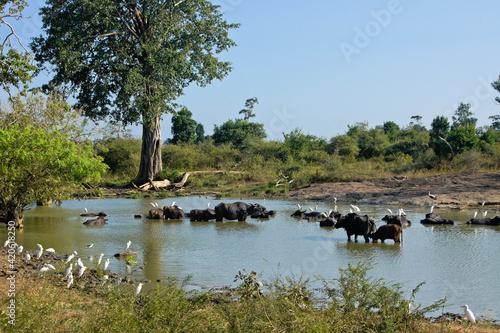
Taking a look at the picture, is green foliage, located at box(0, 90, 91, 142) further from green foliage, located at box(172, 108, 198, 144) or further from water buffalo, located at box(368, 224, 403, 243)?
green foliage, located at box(172, 108, 198, 144)

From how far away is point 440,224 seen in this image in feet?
46.3

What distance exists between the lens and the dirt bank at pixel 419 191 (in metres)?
19.1

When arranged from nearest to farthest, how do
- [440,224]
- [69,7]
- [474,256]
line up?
[474,256] < [440,224] < [69,7]

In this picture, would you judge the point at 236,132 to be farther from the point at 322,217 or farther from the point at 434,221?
the point at 434,221

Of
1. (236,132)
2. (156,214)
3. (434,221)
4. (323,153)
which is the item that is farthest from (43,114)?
(236,132)

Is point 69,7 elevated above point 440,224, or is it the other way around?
point 69,7

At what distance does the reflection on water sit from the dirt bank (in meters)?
3.46

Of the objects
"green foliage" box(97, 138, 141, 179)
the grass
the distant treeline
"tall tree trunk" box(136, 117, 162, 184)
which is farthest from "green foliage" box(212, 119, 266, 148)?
the grass

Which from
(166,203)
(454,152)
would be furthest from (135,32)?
(454,152)

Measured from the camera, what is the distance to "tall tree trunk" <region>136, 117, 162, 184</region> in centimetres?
2897

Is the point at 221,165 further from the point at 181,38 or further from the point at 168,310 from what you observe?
the point at 168,310

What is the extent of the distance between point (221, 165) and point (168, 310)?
29568mm

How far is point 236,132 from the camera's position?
1822 inches

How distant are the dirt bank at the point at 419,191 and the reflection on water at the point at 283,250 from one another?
11.3 ft
